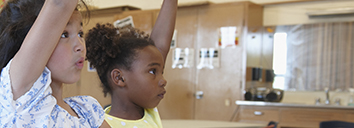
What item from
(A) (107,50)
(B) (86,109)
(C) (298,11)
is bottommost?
(B) (86,109)

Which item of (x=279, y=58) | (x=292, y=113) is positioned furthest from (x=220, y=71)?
(x=292, y=113)

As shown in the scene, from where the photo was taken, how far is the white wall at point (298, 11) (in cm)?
374

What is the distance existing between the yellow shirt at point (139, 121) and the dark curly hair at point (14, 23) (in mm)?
382

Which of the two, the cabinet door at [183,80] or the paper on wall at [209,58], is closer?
the paper on wall at [209,58]

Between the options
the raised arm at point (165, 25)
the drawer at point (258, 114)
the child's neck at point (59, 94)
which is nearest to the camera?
the child's neck at point (59, 94)

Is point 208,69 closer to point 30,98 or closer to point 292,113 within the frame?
point 292,113

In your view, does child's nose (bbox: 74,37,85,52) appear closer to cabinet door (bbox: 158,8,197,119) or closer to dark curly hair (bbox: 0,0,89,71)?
dark curly hair (bbox: 0,0,89,71)

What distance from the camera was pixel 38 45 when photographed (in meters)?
0.50

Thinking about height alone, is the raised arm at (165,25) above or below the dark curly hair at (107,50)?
above

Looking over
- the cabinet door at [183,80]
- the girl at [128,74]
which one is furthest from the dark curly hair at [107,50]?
the cabinet door at [183,80]

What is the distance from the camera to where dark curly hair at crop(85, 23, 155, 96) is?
97 centimetres

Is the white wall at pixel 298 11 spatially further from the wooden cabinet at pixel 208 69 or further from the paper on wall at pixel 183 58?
the paper on wall at pixel 183 58

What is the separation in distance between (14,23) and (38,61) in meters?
0.12

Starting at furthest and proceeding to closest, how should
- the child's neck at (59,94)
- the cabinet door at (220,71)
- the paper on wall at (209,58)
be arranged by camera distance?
the paper on wall at (209,58) < the cabinet door at (220,71) < the child's neck at (59,94)
